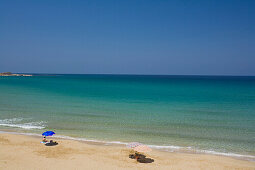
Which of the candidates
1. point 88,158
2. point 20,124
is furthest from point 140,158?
point 20,124

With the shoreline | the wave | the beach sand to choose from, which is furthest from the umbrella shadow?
the wave

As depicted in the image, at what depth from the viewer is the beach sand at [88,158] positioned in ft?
39.4

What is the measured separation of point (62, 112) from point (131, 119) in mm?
10467

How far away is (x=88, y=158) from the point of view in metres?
13.1

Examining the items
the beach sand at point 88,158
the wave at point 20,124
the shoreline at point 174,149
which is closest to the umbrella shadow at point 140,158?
the beach sand at point 88,158

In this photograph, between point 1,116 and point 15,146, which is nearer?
point 15,146

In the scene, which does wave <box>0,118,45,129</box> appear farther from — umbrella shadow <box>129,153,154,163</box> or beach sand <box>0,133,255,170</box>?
→ umbrella shadow <box>129,153,154,163</box>

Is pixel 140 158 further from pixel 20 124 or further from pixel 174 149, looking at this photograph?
pixel 20 124

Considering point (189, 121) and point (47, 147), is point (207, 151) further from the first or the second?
point (47, 147)

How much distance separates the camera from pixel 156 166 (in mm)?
12180

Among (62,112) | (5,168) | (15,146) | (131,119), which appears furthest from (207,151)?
(62,112)

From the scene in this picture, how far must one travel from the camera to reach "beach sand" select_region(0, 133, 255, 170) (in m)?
12.0

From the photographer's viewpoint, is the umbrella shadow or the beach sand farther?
the umbrella shadow

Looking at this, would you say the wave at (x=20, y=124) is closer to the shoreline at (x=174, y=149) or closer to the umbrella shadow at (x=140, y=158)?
the shoreline at (x=174, y=149)
